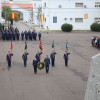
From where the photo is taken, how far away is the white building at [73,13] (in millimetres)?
49031

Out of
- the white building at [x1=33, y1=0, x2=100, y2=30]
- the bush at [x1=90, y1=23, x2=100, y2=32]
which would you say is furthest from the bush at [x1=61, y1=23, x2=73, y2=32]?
the bush at [x1=90, y1=23, x2=100, y2=32]

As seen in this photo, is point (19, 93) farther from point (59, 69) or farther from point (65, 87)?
point (59, 69)

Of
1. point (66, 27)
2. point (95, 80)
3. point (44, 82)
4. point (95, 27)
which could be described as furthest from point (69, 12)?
point (95, 80)

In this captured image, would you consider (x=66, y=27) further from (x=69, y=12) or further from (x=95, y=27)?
(x=95, y=27)

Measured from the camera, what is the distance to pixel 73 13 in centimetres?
4950

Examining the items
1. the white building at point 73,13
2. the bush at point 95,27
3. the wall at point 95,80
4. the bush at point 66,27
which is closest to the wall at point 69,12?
the white building at point 73,13

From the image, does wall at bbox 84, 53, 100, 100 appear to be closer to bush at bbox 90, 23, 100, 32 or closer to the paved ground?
the paved ground

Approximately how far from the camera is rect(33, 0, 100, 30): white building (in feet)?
161

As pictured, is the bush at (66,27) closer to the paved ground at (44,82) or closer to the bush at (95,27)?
the bush at (95,27)

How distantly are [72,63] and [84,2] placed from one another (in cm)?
3265

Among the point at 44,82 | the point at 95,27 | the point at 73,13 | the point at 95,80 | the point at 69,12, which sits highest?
the point at 69,12

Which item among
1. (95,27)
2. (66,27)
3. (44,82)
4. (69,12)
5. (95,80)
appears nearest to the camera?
(95,80)

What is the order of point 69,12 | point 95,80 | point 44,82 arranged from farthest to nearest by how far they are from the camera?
point 69,12
point 44,82
point 95,80

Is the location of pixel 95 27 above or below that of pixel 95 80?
above
